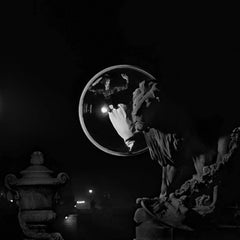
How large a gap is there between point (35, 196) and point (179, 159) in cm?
184

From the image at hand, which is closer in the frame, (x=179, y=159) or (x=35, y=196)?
(x=35, y=196)

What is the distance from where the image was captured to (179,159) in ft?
21.9

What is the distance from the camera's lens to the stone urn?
20.0 feet

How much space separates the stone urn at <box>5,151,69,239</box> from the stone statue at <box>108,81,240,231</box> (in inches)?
40.9

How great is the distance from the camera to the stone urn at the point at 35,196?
611 centimetres

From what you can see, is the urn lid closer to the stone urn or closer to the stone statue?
the stone urn

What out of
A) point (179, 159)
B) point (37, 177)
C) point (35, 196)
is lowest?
point (35, 196)

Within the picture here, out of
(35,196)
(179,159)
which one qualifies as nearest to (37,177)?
(35,196)

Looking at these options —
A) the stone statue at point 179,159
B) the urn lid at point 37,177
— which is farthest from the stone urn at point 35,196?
the stone statue at point 179,159

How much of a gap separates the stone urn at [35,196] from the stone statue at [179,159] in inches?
40.9

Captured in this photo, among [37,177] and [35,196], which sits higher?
[37,177]

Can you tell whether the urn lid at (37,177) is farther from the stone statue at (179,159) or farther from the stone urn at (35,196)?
the stone statue at (179,159)

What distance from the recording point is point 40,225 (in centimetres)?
625

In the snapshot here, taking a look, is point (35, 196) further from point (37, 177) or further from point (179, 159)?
point (179, 159)
